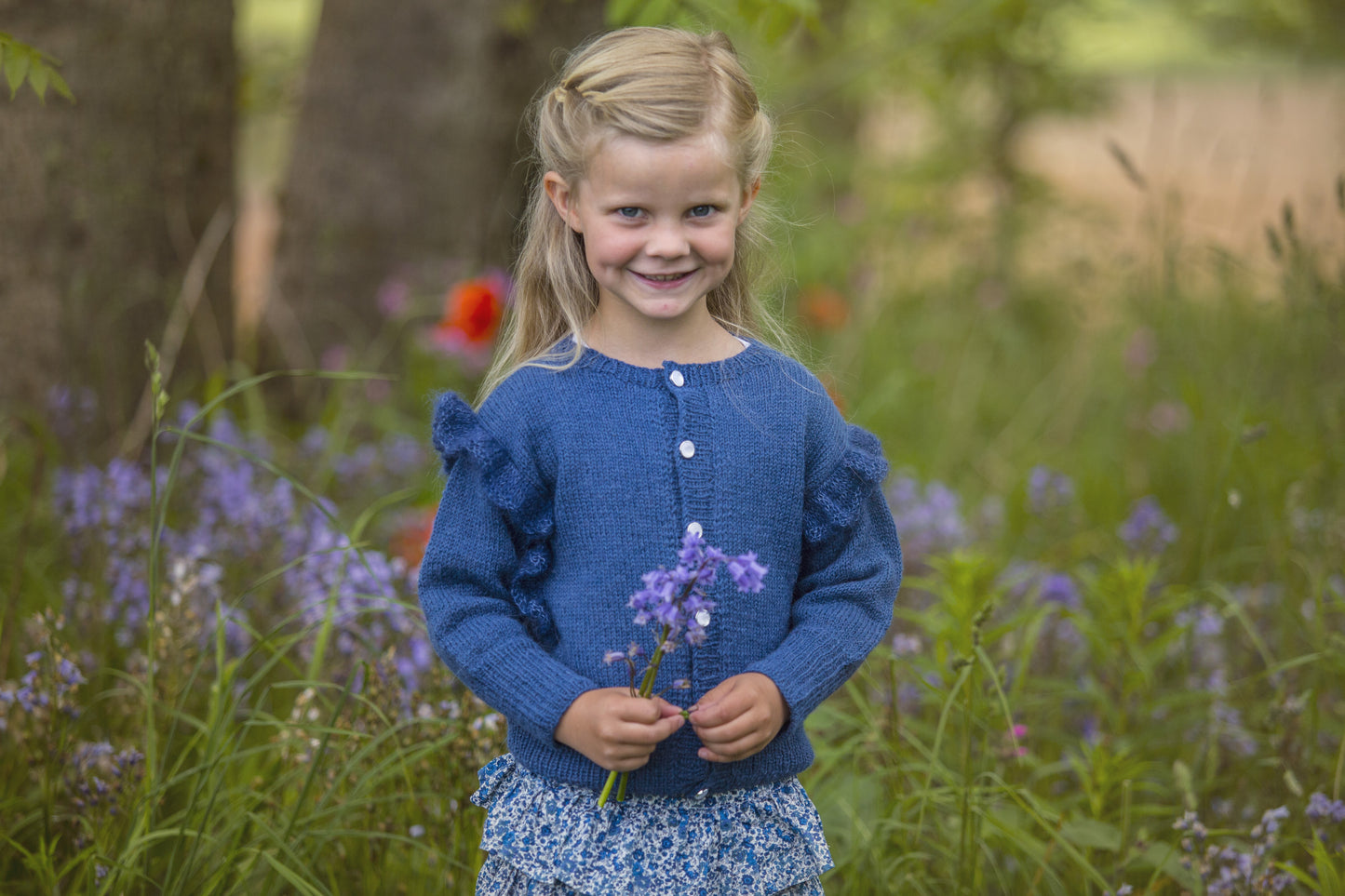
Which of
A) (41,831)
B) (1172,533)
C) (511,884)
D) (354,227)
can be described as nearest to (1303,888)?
(1172,533)

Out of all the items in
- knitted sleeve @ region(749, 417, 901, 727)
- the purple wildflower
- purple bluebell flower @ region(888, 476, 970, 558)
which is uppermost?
the purple wildflower

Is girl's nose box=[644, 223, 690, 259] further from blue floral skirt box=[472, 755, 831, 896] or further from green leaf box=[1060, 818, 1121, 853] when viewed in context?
green leaf box=[1060, 818, 1121, 853]

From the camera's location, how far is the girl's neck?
1670 mm

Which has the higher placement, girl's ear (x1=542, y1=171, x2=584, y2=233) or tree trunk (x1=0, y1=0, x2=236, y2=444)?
girl's ear (x1=542, y1=171, x2=584, y2=233)

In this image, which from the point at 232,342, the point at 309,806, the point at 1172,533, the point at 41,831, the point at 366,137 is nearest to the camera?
the point at 41,831

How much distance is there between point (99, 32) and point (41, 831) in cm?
224

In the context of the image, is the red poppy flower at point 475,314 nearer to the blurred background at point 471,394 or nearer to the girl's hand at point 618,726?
the blurred background at point 471,394

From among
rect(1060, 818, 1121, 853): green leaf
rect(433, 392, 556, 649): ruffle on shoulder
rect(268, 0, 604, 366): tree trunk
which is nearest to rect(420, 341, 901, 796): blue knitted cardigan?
rect(433, 392, 556, 649): ruffle on shoulder

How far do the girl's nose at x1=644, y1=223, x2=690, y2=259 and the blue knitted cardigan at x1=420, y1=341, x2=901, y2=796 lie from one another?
6.6 inches

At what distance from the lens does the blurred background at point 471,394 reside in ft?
7.00

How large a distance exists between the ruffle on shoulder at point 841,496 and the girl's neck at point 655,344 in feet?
0.74

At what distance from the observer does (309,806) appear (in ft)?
6.86

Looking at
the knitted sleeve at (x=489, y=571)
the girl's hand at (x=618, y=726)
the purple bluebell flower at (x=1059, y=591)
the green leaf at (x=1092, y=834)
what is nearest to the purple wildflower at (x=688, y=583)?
the girl's hand at (x=618, y=726)

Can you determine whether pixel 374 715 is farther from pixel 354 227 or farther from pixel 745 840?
pixel 354 227
